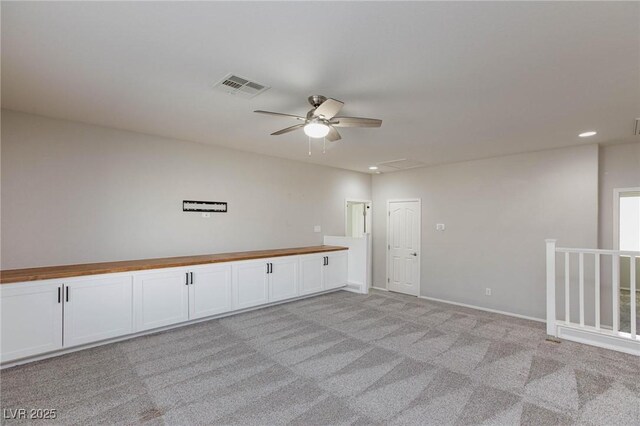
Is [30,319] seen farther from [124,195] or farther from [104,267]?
[124,195]

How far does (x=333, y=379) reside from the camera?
8.80 ft

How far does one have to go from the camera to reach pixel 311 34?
6.30ft

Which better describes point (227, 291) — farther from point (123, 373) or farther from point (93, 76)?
point (93, 76)

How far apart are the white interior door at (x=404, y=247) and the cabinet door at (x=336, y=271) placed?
4.57 feet

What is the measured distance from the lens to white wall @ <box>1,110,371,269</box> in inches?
131

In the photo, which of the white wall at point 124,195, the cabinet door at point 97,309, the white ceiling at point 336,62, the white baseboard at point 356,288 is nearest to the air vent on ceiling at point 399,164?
the white wall at point 124,195

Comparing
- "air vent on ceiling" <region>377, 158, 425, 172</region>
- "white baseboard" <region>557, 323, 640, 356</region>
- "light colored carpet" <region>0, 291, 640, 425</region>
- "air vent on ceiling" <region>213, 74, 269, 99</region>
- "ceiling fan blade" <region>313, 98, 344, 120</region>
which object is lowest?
"light colored carpet" <region>0, 291, 640, 425</region>

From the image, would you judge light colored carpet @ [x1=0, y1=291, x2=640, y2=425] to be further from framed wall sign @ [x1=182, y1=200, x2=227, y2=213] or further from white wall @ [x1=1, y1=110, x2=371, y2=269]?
framed wall sign @ [x1=182, y1=200, x2=227, y2=213]

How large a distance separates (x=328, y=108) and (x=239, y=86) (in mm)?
849

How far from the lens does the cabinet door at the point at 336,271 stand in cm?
580

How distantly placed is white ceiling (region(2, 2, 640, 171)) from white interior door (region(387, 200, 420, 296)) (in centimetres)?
299

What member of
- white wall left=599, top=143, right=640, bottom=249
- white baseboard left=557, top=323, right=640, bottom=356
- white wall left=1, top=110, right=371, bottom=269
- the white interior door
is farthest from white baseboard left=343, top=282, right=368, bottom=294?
white wall left=599, top=143, right=640, bottom=249

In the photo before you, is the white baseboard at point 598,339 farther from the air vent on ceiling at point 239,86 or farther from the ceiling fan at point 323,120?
the air vent on ceiling at point 239,86

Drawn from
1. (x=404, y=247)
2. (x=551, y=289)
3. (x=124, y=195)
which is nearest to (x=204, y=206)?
(x=124, y=195)
